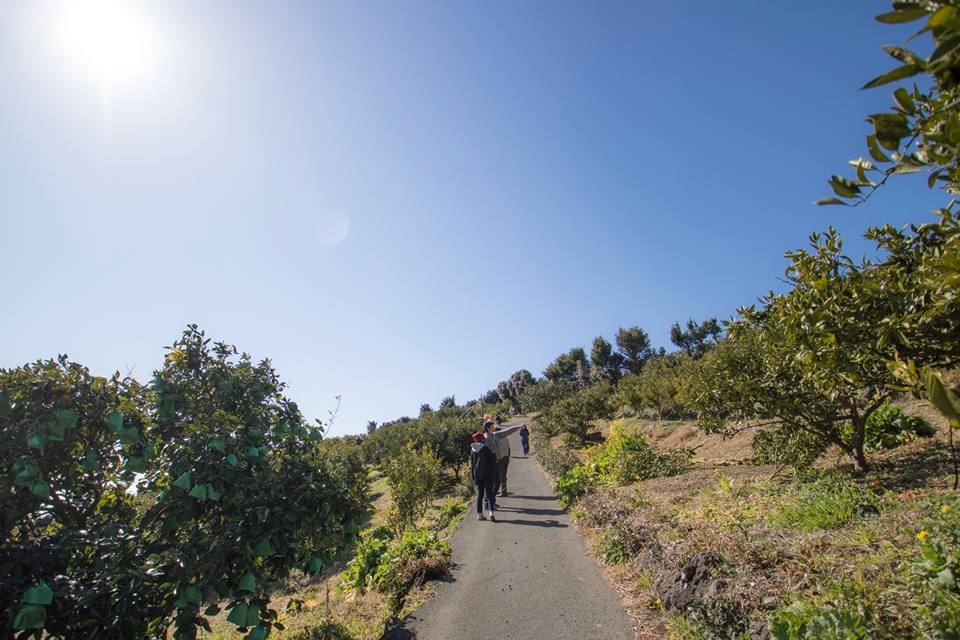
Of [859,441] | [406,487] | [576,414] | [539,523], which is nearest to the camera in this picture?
[859,441]

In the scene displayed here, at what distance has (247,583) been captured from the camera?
9.71 feet

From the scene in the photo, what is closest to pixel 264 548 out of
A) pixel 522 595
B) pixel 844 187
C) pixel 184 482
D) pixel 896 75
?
pixel 184 482

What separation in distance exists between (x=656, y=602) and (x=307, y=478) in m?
3.65

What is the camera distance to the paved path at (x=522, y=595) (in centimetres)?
418

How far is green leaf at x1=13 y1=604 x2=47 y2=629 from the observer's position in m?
2.19

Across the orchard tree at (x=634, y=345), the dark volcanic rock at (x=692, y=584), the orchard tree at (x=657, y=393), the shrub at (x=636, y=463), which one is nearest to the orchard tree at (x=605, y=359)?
the orchard tree at (x=634, y=345)

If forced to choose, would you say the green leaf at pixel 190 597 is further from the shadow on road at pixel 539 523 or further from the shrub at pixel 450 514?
the shrub at pixel 450 514

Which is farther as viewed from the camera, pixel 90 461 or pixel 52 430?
pixel 90 461

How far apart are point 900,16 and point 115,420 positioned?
443cm

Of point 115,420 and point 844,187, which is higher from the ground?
point 844,187

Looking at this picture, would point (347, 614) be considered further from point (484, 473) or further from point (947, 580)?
point (947, 580)

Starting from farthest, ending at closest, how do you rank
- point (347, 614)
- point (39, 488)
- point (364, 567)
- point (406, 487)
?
point (406, 487), point (364, 567), point (347, 614), point (39, 488)

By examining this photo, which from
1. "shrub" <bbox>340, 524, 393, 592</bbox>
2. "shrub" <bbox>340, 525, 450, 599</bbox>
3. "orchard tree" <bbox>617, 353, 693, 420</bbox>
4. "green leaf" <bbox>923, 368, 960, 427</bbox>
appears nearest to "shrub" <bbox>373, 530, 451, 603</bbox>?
"shrub" <bbox>340, 525, 450, 599</bbox>

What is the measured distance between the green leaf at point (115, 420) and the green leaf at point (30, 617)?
110cm
